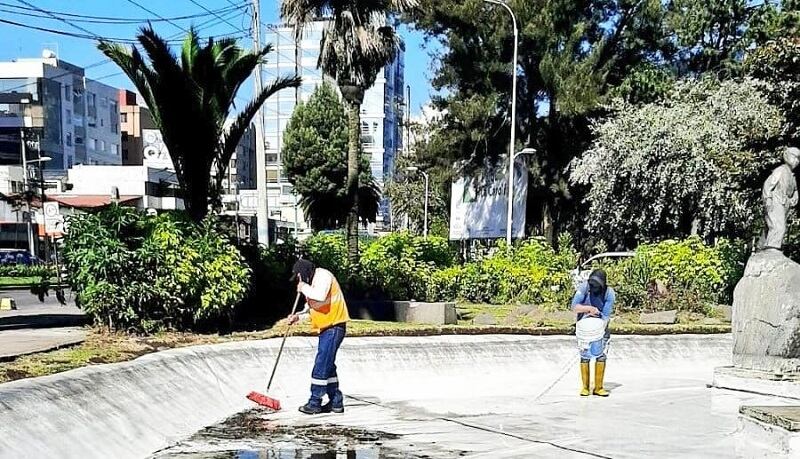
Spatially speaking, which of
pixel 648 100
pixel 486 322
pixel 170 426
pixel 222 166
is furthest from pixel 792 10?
pixel 170 426

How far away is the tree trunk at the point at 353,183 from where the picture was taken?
21.5 meters

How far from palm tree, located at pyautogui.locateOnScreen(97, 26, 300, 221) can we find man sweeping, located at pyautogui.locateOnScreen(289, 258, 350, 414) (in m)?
6.69

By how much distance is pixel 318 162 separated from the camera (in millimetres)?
52062

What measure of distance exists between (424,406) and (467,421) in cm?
118

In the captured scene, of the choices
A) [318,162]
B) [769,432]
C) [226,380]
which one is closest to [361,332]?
[226,380]

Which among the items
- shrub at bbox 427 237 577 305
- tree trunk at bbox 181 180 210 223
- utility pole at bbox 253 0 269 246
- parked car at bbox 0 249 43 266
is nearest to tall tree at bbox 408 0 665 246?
shrub at bbox 427 237 577 305

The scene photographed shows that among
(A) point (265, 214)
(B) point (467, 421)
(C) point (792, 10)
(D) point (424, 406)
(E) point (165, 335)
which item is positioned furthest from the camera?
(C) point (792, 10)

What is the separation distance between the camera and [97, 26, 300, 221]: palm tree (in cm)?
1573

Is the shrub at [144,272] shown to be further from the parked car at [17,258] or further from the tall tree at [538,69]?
the parked car at [17,258]

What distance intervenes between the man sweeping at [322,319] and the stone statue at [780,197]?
18.8 feet

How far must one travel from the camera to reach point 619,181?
32344 millimetres

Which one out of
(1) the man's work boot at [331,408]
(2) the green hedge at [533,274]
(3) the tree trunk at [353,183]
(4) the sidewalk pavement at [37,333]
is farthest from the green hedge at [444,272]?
(1) the man's work boot at [331,408]

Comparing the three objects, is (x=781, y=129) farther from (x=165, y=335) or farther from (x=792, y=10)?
(x=165, y=335)

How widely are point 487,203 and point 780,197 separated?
2882cm
